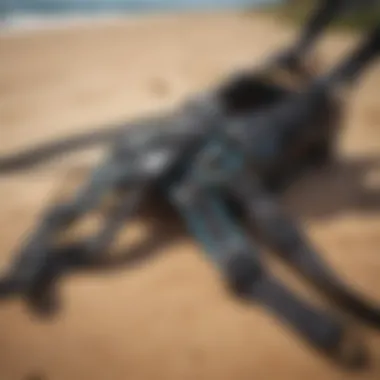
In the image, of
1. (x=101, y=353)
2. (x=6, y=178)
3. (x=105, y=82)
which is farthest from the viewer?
(x=105, y=82)

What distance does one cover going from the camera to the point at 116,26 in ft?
2.32

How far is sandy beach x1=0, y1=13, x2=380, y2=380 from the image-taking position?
383 millimetres

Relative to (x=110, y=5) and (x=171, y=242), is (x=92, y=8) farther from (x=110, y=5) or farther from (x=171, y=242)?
(x=171, y=242)

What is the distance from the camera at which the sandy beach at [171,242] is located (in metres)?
0.38

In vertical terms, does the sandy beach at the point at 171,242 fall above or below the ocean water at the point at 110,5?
below

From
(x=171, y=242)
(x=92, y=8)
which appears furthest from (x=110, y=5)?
(x=171, y=242)

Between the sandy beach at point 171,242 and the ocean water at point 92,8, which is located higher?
the ocean water at point 92,8

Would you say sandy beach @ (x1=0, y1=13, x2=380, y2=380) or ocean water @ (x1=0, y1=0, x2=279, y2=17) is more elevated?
ocean water @ (x1=0, y1=0, x2=279, y2=17)

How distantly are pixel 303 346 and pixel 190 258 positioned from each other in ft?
0.29

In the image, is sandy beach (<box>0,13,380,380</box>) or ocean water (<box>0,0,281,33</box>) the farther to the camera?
ocean water (<box>0,0,281,33</box>)

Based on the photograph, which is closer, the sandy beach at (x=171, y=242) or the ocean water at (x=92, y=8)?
the sandy beach at (x=171, y=242)

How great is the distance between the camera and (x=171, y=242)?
0.45 m

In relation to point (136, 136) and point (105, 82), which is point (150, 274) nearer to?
point (136, 136)

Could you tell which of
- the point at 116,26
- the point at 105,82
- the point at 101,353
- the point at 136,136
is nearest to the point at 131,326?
the point at 101,353
